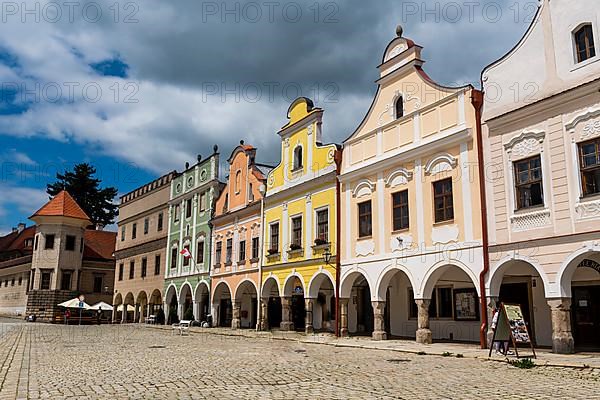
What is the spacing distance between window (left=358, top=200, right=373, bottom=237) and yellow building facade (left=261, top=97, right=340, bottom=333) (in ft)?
5.28

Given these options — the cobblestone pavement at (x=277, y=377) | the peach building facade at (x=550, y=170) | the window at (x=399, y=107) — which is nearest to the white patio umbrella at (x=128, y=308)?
the cobblestone pavement at (x=277, y=377)

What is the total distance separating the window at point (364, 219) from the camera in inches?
886

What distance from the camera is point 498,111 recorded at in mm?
17406

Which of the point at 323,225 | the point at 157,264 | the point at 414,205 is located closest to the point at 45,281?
the point at 157,264

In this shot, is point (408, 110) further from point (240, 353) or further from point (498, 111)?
point (240, 353)

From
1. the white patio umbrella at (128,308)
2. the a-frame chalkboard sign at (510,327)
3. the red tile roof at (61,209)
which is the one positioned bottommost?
the a-frame chalkboard sign at (510,327)

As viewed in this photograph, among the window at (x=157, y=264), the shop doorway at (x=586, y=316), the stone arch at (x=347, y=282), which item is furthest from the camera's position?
the window at (x=157, y=264)

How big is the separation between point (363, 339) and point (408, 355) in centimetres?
590

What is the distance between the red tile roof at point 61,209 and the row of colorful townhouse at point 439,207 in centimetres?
2292

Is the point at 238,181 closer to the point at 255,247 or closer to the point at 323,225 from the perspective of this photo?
the point at 255,247

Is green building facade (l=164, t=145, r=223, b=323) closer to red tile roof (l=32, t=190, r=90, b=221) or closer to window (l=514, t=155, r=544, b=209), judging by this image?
red tile roof (l=32, t=190, r=90, b=221)

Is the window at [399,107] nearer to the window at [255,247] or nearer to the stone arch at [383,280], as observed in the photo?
the stone arch at [383,280]

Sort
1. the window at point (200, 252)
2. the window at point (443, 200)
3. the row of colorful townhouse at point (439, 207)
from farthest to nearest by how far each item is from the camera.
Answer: the window at point (200, 252) → the window at point (443, 200) → the row of colorful townhouse at point (439, 207)

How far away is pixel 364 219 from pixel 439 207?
4.02 metres
